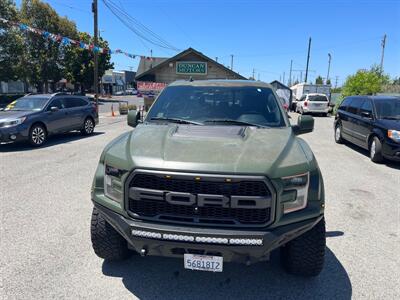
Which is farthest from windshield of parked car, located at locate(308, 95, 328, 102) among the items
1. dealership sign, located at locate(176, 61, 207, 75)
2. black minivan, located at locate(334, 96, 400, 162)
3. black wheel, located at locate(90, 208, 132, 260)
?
black wheel, located at locate(90, 208, 132, 260)

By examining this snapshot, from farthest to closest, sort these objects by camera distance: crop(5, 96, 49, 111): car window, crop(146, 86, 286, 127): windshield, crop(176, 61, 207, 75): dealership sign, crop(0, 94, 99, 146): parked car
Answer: crop(176, 61, 207, 75): dealership sign < crop(5, 96, 49, 111): car window < crop(0, 94, 99, 146): parked car < crop(146, 86, 286, 127): windshield

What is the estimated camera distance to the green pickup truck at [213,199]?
8.09ft

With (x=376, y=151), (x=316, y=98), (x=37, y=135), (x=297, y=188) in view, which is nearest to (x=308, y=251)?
(x=297, y=188)

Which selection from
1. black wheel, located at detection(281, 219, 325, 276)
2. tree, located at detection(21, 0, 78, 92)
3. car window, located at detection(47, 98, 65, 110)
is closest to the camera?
black wheel, located at detection(281, 219, 325, 276)

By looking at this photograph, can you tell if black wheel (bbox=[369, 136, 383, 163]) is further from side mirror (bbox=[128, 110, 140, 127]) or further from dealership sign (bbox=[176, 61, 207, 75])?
dealership sign (bbox=[176, 61, 207, 75])

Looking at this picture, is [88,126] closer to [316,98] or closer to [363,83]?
[316,98]

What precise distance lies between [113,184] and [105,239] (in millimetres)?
682

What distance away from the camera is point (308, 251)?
2.94 m

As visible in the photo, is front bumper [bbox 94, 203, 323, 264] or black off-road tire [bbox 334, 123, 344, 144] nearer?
front bumper [bbox 94, 203, 323, 264]

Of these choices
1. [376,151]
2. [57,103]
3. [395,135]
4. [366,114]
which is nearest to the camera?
[395,135]

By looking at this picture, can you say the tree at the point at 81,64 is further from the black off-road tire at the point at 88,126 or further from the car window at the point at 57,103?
the car window at the point at 57,103

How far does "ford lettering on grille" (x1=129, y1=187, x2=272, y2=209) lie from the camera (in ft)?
8.05

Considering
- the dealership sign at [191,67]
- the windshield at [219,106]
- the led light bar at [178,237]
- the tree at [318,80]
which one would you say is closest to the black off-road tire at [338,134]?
the windshield at [219,106]

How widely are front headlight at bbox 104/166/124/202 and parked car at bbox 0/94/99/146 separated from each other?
26.6ft
